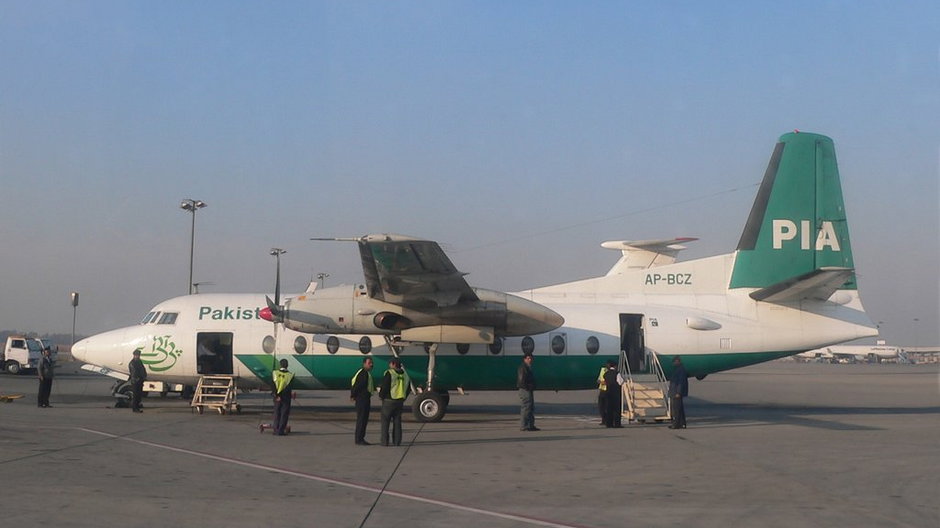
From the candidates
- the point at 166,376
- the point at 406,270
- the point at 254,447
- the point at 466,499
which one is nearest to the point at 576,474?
the point at 466,499

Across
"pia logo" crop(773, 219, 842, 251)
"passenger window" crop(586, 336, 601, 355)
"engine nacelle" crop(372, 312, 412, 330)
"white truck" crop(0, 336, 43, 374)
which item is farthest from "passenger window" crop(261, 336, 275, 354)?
"white truck" crop(0, 336, 43, 374)

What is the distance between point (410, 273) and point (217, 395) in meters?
6.15

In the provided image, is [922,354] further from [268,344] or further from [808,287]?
[268,344]

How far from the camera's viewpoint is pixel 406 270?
52.1ft

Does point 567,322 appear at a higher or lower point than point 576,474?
higher

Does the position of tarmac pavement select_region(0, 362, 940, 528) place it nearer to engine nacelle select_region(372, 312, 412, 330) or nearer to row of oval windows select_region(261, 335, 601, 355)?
row of oval windows select_region(261, 335, 601, 355)

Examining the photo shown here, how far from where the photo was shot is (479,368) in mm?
18828

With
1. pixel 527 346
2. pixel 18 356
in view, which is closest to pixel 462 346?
pixel 527 346

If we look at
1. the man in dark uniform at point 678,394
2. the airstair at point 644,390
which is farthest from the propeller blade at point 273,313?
the man in dark uniform at point 678,394

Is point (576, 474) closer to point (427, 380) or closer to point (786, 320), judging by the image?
point (427, 380)

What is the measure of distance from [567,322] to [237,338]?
297 inches

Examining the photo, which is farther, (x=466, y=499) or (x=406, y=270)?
(x=406, y=270)

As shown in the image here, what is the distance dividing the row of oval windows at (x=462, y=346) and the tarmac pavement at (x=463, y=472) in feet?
5.13

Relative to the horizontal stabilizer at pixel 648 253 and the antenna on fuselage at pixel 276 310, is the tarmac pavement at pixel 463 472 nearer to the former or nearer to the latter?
the antenna on fuselage at pixel 276 310
